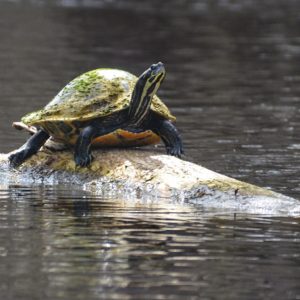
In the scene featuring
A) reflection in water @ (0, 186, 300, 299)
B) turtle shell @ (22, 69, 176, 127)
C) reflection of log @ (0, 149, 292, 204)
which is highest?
turtle shell @ (22, 69, 176, 127)

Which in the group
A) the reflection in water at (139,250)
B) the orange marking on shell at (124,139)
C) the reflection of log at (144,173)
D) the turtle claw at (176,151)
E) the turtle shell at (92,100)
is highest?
the turtle shell at (92,100)

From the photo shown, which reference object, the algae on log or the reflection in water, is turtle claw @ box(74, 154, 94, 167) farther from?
the reflection in water

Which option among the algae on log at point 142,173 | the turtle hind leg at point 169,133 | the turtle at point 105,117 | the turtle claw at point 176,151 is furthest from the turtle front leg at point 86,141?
the turtle claw at point 176,151

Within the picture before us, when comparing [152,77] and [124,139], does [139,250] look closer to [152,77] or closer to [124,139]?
[152,77]

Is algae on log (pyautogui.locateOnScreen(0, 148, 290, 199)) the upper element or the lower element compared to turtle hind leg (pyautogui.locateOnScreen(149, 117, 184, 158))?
lower

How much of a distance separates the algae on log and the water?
205 millimetres

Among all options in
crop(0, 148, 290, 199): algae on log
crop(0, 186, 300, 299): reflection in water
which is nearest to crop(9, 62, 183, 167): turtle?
crop(0, 148, 290, 199): algae on log

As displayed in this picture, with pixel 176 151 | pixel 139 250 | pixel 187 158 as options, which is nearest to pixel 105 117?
pixel 176 151

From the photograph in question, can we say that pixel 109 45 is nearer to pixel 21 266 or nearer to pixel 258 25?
pixel 258 25

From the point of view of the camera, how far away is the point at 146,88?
45.3 feet

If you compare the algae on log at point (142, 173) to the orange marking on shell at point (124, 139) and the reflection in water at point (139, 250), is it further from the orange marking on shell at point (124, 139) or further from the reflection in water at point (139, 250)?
the reflection in water at point (139, 250)

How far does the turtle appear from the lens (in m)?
14.0

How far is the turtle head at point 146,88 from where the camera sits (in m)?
13.8

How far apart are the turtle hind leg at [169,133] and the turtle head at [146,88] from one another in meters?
0.48
